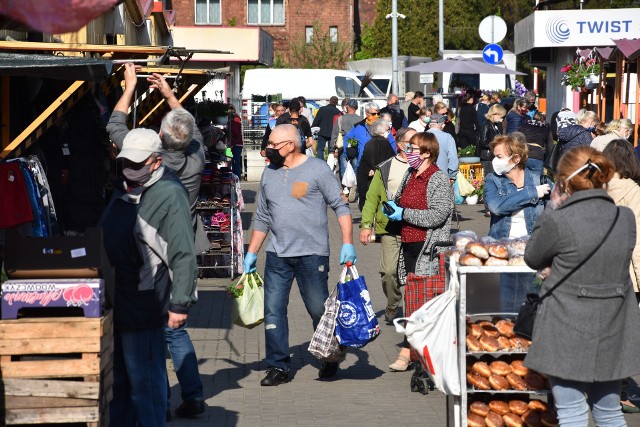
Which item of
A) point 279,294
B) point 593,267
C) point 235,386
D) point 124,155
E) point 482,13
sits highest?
point 482,13

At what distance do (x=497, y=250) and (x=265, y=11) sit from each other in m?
58.8

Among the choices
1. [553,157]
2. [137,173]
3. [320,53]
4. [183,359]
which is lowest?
[183,359]

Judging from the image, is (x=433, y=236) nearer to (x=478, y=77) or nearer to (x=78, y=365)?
(x=78, y=365)

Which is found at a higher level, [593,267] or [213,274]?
[593,267]

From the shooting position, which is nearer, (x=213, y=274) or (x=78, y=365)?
(x=78, y=365)

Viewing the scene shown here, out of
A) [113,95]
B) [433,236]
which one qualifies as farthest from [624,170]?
[113,95]

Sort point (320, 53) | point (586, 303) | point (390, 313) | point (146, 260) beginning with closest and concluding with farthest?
1. point (586, 303)
2. point (146, 260)
3. point (390, 313)
4. point (320, 53)

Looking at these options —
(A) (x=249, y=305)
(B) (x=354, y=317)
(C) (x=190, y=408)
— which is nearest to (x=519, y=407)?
(B) (x=354, y=317)

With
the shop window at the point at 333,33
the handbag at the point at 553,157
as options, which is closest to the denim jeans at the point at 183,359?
the handbag at the point at 553,157

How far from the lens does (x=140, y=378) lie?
5.96 metres

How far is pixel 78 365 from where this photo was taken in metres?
5.25

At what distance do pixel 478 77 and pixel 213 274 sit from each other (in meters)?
31.1

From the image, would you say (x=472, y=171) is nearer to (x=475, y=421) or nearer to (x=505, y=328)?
(x=505, y=328)

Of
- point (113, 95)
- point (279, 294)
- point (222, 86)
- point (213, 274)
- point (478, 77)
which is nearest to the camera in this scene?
point (279, 294)
